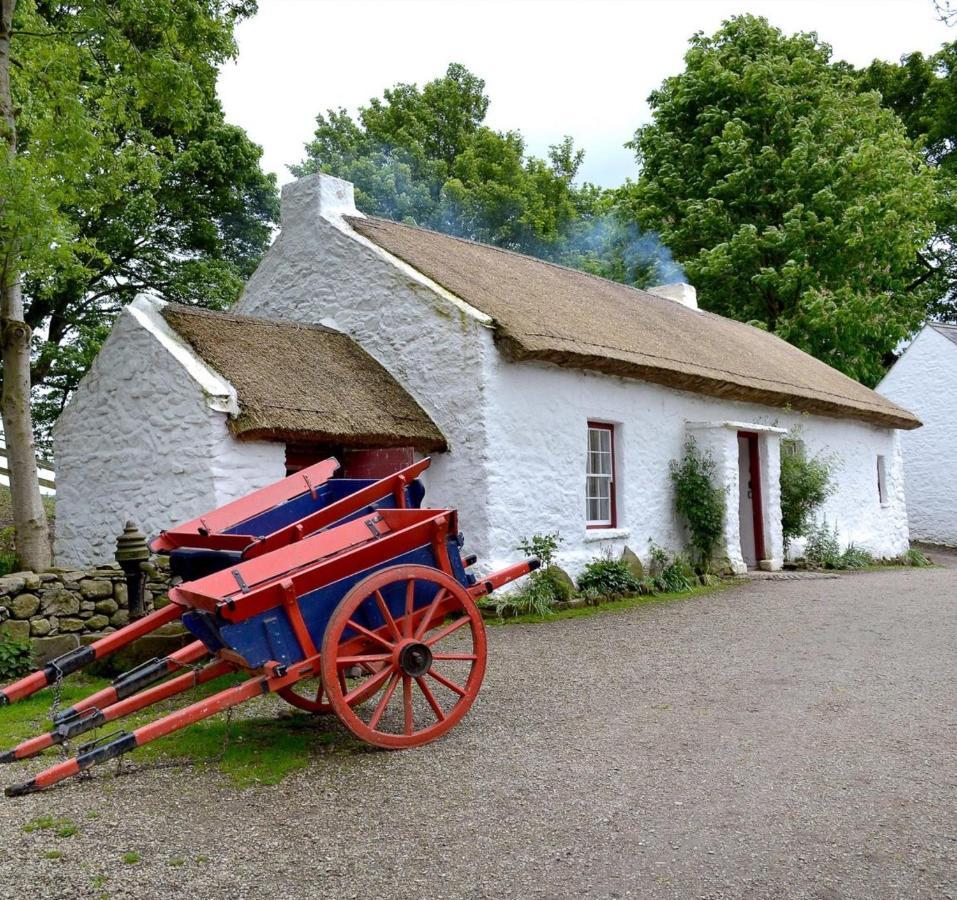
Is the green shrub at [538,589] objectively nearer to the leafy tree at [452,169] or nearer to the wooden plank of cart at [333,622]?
the wooden plank of cart at [333,622]

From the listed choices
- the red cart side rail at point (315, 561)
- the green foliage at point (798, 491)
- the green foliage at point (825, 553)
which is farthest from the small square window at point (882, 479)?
the red cart side rail at point (315, 561)

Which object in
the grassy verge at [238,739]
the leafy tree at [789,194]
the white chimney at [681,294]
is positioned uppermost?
the leafy tree at [789,194]

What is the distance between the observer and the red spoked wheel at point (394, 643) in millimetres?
4355

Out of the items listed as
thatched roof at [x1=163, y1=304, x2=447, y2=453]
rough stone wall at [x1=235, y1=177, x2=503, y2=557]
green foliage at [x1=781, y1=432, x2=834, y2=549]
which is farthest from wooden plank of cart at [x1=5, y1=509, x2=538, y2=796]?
green foliage at [x1=781, y1=432, x2=834, y2=549]

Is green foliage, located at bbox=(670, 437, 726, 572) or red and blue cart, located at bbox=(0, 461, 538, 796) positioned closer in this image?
red and blue cart, located at bbox=(0, 461, 538, 796)

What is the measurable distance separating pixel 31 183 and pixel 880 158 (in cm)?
1908

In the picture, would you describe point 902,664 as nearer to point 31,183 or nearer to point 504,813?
point 504,813

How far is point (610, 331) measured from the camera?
11969 mm

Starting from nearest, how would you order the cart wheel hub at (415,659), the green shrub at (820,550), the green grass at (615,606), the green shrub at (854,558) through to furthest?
the cart wheel hub at (415,659), the green grass at (615,606), the green shrub at (820,550), the green shrub at (854,558)

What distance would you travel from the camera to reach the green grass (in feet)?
30.4

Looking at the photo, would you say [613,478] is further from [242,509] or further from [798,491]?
[242,509]

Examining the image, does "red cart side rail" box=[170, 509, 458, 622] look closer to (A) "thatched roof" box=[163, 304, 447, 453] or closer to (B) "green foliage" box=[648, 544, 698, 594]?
(A) "thatched roof" box=[163, 304, 447, 453]

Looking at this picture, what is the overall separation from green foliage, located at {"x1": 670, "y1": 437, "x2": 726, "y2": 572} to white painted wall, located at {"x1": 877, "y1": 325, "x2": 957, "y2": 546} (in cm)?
1217

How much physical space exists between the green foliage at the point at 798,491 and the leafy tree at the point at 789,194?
7.78m
